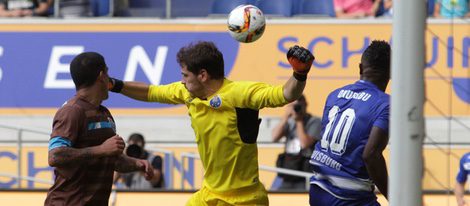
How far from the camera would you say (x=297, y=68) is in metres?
6.52

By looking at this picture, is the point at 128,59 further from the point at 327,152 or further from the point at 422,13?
the point at 422,13

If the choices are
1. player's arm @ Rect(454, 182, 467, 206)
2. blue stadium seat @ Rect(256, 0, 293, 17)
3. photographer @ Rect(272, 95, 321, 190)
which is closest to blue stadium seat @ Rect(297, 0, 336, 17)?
blue stadium seat @ Rect(256, 0, 293, 17)

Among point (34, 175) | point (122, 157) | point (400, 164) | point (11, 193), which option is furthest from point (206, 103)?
point (34, 175)

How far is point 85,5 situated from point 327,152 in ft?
27.8

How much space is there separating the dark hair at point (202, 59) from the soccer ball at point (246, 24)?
2.02 ft

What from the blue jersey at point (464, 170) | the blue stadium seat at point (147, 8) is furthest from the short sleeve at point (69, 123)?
the blue stadium seat at point (147, 8)

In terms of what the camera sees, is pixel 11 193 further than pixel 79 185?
Yes

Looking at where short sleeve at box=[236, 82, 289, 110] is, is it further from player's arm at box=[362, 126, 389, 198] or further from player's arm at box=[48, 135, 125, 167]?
player's arm at box=[48, 135, 125, 167]

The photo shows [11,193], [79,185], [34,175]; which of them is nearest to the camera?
[79,185]

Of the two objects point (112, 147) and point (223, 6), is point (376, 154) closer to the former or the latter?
point (112, 147)

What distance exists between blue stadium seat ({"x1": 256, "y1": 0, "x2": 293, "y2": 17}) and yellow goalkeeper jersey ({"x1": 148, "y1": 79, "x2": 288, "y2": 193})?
7.41 meters

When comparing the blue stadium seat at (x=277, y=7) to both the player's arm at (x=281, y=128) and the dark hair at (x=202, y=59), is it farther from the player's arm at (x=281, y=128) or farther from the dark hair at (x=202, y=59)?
the dark hair at (x=202, y=59)

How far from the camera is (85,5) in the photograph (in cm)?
1500

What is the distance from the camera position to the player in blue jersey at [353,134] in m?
6.86
